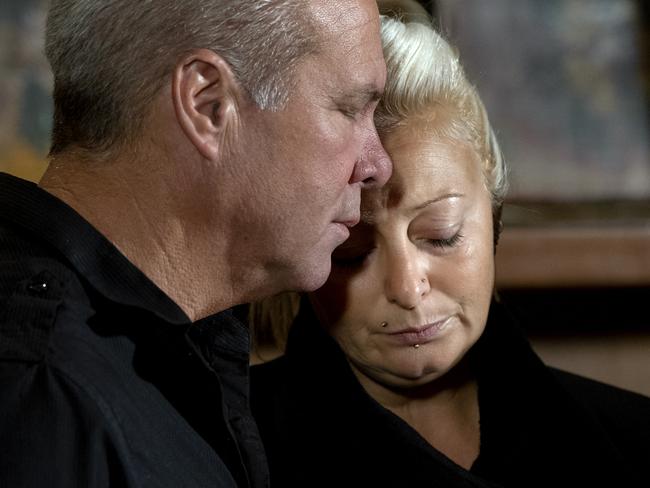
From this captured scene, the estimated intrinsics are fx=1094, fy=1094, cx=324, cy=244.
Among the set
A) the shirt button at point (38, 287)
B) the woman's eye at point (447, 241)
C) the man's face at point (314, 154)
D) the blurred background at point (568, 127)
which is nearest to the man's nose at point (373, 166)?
the man's face at point (314, 154)

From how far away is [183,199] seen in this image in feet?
3.41

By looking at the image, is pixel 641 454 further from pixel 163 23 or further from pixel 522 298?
pixel 522 298

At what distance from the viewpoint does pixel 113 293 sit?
37.8 inches

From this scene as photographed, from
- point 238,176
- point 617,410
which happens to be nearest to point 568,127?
point 617,410

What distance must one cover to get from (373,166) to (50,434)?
1.57 ft

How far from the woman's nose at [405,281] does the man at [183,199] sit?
0.09 m

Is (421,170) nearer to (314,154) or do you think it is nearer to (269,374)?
(314,154)

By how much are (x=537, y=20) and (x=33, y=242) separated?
1.65 meters

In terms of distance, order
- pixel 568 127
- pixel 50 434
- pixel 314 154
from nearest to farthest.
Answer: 1. pixel 50 434
2. pixel 314 154
3. pixel 568 127

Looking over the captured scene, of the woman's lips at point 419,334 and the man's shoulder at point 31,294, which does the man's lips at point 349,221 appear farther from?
the man's shoulder at point 31,294

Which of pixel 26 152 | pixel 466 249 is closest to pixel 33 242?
pixel 466 249

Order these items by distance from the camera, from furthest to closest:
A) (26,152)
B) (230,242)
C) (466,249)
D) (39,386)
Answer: (26,152)
(466,249)
(230,242)
(39,386)

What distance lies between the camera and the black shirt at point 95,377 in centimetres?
83

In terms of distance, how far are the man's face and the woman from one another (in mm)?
100
